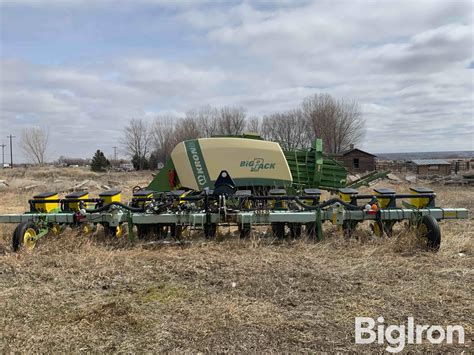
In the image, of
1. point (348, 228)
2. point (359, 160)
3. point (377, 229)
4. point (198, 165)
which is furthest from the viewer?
point (359, 160)

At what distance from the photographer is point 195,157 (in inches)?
316

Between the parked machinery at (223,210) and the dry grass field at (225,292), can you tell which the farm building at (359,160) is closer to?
the parked machinery at (223,210)

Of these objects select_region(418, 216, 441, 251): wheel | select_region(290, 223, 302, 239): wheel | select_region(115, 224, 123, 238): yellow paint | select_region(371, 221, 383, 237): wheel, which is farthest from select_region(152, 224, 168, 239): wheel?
select_region(418, 216, 441, 251): wheel

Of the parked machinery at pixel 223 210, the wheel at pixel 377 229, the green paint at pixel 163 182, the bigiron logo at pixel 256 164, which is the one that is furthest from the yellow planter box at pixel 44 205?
the wheel at pixel 377 229

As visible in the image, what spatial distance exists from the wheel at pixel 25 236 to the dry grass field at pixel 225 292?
0.16 metres

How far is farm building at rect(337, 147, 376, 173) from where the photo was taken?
4562cm

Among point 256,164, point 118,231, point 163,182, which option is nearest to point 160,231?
point 118,231

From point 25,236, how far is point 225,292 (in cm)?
347

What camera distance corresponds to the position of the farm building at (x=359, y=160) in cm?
4562

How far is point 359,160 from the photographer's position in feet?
151

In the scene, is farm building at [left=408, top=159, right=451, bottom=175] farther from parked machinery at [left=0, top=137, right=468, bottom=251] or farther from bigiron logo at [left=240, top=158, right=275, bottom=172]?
parked machinery at [left=0, top=137, right=468, bottom=251]

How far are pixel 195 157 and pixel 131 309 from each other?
4.73 m

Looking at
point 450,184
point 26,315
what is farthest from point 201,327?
point 450,184

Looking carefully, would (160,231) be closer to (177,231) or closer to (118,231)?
(177,231)
